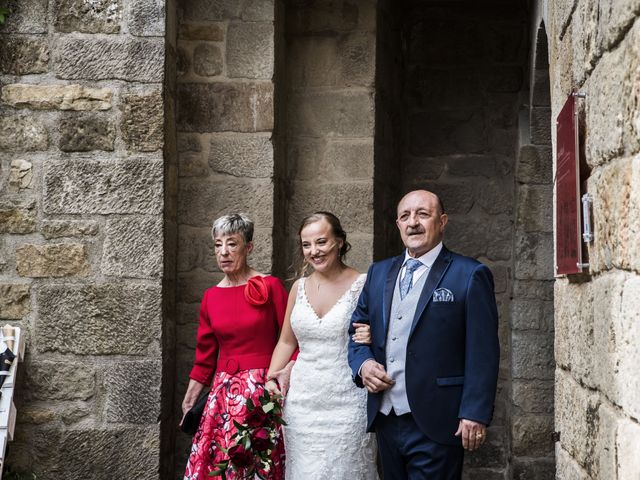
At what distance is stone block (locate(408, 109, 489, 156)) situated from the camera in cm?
592

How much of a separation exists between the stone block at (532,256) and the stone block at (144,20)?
8.43 feet

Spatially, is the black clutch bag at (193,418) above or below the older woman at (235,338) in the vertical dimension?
below

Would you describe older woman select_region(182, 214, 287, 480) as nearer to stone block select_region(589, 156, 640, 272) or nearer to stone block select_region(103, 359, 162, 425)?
stone block select_region(103, 359, 162, 425)

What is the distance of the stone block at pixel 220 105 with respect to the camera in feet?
15.5

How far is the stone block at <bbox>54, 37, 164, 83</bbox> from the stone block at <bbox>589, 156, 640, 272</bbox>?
271cm

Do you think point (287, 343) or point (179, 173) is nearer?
point (287, 343)

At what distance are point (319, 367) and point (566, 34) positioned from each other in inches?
62.3

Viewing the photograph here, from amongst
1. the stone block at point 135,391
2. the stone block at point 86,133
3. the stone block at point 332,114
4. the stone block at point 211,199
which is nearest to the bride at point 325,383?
the stone block at point 135,391

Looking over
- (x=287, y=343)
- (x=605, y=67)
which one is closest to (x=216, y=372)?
(x=287, y=343)

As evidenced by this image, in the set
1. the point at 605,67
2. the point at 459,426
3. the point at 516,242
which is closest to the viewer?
the point at 605,67

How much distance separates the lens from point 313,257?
3555 mm

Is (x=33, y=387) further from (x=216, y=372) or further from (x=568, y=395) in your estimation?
(x=568, y=395)

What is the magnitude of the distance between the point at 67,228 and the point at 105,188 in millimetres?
265

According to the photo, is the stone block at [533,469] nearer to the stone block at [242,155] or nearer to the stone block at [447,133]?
the stone block at [447,133]
